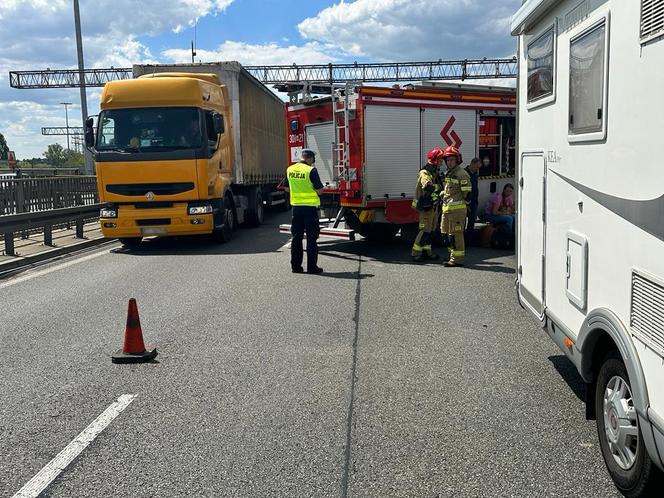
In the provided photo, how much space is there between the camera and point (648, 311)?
110 inches

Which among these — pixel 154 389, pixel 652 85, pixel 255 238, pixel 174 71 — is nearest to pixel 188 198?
pixel 255 238

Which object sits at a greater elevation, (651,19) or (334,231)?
(651,19)

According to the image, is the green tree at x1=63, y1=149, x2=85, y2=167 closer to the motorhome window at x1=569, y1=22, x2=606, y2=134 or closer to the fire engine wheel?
the fire engine wheel

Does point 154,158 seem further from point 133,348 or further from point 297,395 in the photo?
point 297,395

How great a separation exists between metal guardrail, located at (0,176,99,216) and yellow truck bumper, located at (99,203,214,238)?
10.8ft

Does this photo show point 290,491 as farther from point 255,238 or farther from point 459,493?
point 255,238

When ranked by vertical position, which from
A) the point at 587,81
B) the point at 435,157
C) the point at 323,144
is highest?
the point at 323,144

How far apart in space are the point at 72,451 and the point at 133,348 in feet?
5.81

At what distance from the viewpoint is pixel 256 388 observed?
4836 mm

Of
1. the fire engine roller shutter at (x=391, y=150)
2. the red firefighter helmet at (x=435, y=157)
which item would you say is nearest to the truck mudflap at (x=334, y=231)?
the fire engine roller shutter at (x=391, y=150)

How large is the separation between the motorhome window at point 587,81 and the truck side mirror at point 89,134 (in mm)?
10508

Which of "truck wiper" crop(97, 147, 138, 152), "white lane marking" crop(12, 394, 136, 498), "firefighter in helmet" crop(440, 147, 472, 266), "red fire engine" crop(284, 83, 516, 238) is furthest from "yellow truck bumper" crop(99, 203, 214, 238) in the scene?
"white lane marking" crop(12, 394, 136, 498)

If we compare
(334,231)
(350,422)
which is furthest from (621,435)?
(334,231)

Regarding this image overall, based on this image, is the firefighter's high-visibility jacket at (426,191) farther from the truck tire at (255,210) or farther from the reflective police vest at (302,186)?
the truck tire at (255,210)
